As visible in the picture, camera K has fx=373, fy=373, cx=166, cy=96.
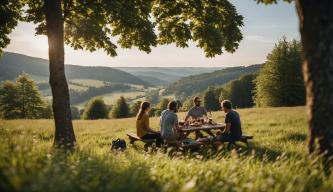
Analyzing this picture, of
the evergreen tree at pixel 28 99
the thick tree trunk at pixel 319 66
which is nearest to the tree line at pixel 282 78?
the evergreen tree at pixel 28 99

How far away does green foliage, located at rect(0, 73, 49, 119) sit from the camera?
61.8 m

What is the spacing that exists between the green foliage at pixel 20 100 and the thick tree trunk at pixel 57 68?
2089 inches

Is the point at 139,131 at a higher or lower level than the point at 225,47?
lower

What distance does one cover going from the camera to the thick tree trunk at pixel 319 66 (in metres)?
7.05

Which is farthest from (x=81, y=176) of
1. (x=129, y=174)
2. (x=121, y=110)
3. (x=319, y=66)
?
(x=121, y=110)

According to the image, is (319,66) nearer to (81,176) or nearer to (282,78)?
(81,176)

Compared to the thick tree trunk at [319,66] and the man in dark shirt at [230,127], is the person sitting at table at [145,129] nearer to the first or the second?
the man in dark shirt at [230,127]

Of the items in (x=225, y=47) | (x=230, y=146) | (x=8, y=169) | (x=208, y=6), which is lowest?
(x=230, y=146)

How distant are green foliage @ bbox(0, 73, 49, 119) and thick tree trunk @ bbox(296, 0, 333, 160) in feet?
200

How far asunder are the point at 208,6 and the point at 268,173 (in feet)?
34.2

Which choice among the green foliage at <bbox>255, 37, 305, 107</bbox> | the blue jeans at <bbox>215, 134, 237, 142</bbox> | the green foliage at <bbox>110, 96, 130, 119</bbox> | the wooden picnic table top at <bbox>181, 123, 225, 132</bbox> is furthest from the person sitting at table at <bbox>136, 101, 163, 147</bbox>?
the green foliage at <bbox>110, 96, 130, 119</bbox>

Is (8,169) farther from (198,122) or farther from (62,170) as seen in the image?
(198,122)

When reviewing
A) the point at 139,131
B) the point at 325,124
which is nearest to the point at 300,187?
the point at 325,124

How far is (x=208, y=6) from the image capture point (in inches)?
611
